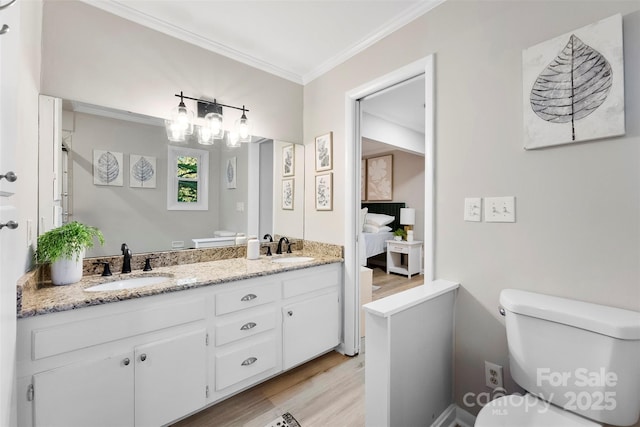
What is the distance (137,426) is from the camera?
4.46 ft

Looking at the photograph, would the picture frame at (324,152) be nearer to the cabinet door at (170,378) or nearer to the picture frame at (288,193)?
the picture frame at (288,193)

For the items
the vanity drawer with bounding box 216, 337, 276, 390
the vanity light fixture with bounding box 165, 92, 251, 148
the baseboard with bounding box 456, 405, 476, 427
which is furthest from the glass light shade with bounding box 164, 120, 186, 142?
the baseboard with bounding box 456, 405, 476, 427

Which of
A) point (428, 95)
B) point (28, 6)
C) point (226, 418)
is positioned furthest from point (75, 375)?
point (428, 95)

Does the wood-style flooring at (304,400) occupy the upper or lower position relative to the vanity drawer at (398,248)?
lower

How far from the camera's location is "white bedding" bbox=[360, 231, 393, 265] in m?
4.79

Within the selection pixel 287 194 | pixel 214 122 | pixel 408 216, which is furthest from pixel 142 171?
pixel 408 216

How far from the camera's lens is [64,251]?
1.41m

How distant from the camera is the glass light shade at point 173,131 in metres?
1.96

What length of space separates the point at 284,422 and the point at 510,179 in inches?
70.8

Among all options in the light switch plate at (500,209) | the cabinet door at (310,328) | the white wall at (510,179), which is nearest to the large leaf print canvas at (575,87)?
the white wall at (510,179)

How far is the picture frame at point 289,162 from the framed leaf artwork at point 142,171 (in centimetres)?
109

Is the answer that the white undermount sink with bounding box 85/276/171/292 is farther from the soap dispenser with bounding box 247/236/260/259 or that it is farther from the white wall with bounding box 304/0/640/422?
the white wall with bounding box 304/0/640/422

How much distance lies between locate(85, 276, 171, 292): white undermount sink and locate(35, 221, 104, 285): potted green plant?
11 centimetres

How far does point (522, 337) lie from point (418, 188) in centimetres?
416
